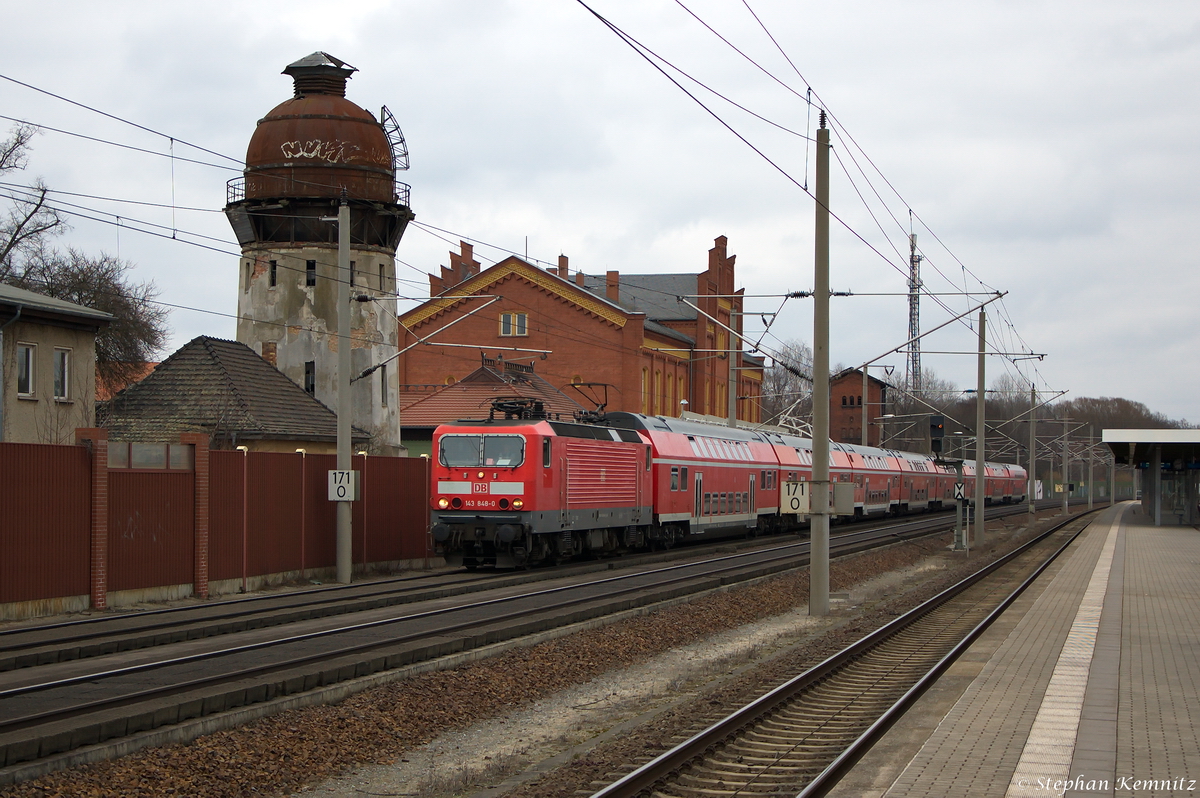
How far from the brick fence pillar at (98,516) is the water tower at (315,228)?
22111 mm

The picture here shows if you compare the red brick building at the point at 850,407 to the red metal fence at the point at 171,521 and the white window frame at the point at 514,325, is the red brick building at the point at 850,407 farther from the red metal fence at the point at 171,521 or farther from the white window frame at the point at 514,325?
the red metal fence at the point at 171,521

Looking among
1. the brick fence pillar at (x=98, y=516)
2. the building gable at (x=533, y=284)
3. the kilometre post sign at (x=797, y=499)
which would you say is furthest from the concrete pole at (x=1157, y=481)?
the brick fence pillar at (x=98, y=516)

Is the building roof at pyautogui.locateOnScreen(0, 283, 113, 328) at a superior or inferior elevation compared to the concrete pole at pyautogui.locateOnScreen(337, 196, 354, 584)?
superior

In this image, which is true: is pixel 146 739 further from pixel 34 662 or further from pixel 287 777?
pixel 34 662

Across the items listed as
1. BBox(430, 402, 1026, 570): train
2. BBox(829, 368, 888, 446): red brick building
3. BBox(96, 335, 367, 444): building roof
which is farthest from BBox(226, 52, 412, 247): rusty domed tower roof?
BBox(829, 368, 888, 446): red brick building

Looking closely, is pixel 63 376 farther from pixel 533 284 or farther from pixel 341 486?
pixel 533 284

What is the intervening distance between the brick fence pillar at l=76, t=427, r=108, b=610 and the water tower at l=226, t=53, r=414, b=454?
2211 cm

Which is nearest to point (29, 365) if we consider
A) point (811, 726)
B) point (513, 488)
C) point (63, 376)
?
point (63, 376)

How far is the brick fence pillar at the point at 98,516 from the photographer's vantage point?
61.1 feet

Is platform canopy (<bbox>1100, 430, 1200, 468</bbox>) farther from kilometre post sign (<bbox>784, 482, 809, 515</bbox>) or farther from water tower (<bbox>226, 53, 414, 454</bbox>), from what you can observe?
kilometre post sign (<bbox>784, 482, 809, 515</bbox>)

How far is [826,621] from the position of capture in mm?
19766

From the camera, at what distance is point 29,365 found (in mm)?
32562

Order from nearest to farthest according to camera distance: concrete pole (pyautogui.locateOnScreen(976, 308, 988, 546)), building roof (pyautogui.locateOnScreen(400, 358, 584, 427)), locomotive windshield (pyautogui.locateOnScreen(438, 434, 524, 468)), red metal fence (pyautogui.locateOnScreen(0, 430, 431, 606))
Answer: red metal fence (pyautogui.locateOnScreen(0, 430, 431, 606)) → locomotive windshield (pyautogui.locateOnScreen(438, 434, 524, 468)) → concrete pole (pyautogui.locateOnScreen(976, 308, 988, 546)) → building roof (pyautogui.locateOnScreen(400, 358, 584, 427))

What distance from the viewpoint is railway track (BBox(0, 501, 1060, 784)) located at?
988 cm
